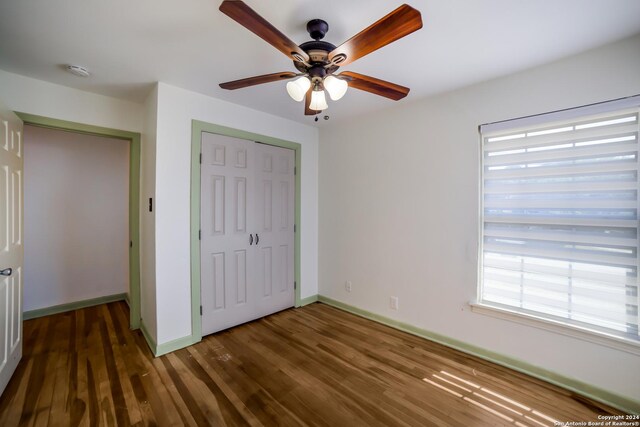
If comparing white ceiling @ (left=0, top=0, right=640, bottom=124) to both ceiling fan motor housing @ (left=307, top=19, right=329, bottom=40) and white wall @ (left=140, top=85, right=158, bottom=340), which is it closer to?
ceiling fan motor housing @ (left=307, top=19, right=329, bottom=40)

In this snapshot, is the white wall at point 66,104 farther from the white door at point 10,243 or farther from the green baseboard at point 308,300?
the green baseboard at point 308,300

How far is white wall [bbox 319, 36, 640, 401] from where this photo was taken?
180 cm

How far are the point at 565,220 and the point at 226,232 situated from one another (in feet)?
9.52

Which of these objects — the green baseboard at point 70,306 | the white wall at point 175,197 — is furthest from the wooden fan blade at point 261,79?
the green baseboard at point 70,306

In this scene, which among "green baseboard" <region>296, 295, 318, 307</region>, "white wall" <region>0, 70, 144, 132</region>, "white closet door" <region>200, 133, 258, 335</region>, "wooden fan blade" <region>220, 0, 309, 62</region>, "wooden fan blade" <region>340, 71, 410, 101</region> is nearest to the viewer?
"wooden fan blade" <region>220, 0, 309, 62</region>

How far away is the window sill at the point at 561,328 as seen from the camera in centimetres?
169

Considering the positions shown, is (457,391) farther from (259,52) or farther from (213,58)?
(213,58)

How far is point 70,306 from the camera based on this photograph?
3281 millimetres

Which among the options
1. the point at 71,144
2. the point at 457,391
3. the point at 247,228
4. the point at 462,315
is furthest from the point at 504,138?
the point at 71,144

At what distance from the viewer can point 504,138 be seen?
2174 mm

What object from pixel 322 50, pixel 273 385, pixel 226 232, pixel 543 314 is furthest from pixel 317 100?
pixel 543 314

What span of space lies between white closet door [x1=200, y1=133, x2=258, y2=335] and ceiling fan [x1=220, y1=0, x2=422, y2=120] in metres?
1.21

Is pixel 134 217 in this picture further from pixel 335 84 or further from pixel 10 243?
pixel 335 84

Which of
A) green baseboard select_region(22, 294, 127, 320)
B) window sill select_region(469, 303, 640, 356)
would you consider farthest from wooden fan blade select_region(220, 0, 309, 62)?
green baseboard select_region(22, 294, 127, 320)
